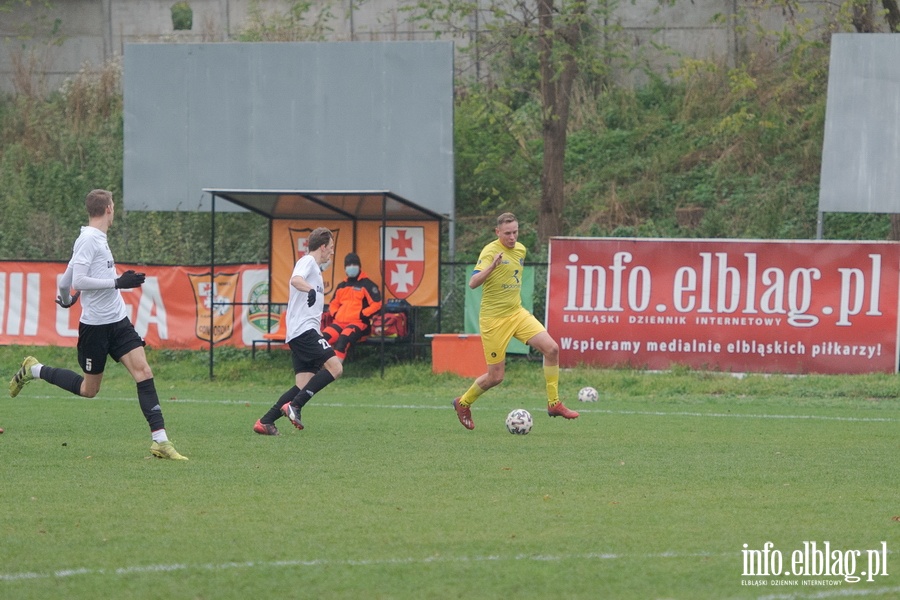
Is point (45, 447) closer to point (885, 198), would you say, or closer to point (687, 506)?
point (687, 506)

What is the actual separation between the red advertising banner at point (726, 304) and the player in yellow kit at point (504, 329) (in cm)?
710

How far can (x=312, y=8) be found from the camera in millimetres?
30609

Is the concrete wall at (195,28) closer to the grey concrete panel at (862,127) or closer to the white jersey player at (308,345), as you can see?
the grey concrete panel at (862,127)

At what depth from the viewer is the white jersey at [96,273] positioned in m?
9.14

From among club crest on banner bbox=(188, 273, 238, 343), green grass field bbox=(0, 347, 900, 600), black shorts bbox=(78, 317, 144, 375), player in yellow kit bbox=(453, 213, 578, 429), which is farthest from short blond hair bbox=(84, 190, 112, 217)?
club crest on banner bbox=(188, 273, 238, 343)

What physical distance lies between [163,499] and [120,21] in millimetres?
25455

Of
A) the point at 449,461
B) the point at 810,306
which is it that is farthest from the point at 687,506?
the point at 810,306

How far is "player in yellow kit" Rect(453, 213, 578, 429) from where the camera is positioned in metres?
12.0

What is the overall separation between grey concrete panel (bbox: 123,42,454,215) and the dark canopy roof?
1.76 metres

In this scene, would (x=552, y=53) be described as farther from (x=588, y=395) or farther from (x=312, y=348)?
(x=312, y=348)

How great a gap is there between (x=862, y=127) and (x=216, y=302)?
11341mm

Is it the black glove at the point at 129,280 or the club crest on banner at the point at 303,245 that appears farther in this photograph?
the club crest on banner at the point at 303,245

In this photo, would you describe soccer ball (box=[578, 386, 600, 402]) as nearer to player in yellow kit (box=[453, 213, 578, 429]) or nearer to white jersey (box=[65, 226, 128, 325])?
player in yellow kit (box=[453, 213, 578, 429])

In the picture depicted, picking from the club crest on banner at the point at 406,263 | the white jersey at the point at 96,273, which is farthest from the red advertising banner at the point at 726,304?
the white jersey at the point at 96,273
